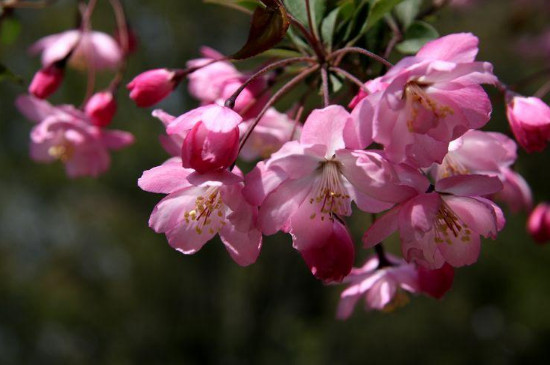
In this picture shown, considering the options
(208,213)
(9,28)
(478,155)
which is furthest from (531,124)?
(9,28)

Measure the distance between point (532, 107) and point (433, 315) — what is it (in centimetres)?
841

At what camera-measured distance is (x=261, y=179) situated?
0.85m

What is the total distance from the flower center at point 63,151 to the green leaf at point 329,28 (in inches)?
29.6

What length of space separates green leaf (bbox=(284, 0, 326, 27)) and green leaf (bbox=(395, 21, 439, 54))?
0.59 feet

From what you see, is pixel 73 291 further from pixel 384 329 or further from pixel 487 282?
pixel 487 282

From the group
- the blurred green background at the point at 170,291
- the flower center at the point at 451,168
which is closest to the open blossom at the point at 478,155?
the flower center at the point at 451,168

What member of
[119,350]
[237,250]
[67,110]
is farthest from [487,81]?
[119,350]

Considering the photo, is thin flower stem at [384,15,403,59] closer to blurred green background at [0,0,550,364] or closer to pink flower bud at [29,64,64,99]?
pink flower bud at [29,64,64,99]

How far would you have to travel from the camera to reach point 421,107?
2.87 feet

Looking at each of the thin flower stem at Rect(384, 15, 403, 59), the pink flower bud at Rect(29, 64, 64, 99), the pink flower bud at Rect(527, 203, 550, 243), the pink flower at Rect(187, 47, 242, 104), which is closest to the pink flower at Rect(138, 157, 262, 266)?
the pink flower at Rect(187, 47, 242, 104)

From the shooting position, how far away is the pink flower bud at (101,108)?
141cm

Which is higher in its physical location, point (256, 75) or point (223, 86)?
point (256, 75)

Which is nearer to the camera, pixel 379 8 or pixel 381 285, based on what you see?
pixel 379 8

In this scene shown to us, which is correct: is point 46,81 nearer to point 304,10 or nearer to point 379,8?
point 304,10
